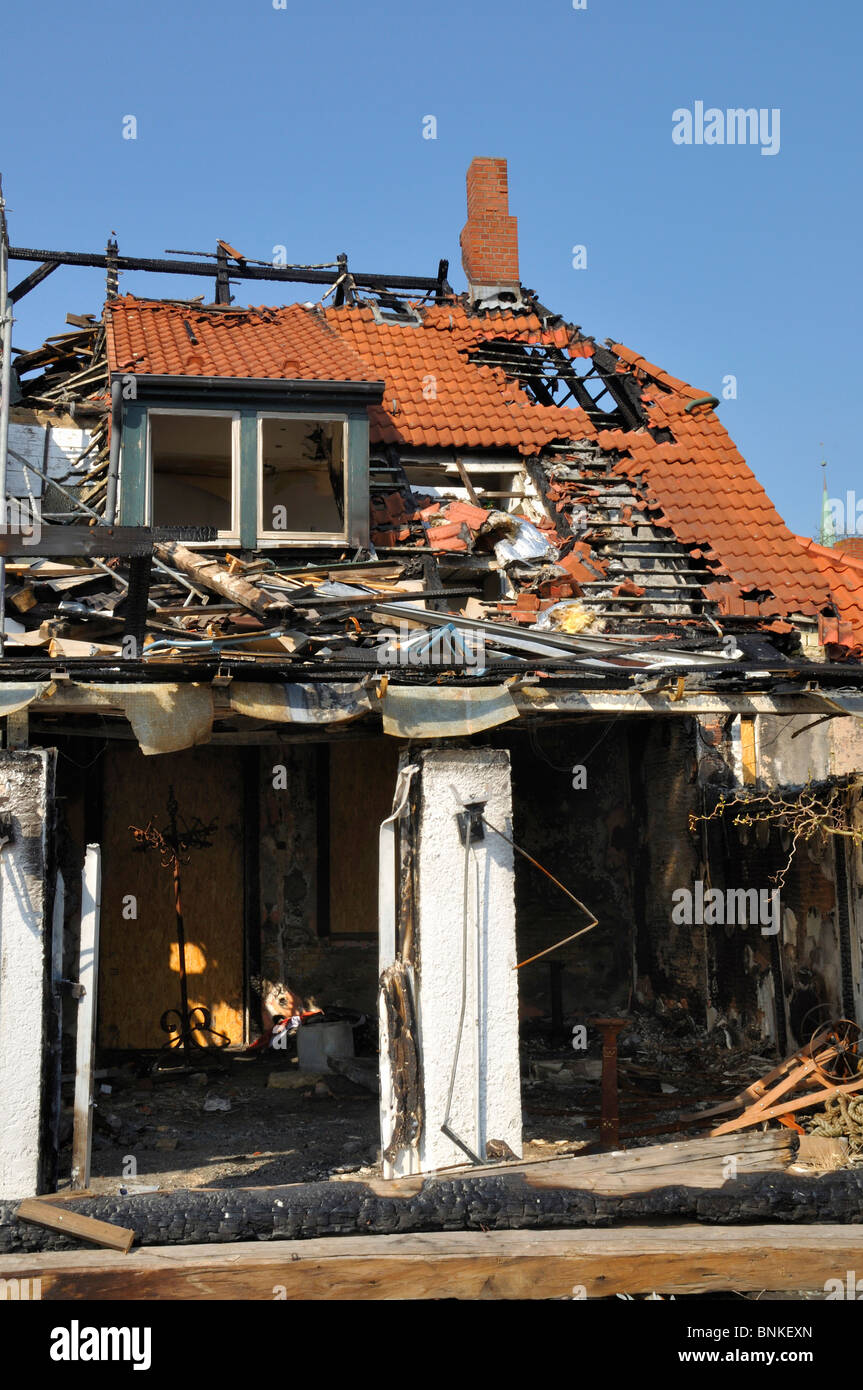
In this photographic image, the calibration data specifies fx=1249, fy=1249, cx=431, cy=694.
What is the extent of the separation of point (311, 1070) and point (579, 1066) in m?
2.63

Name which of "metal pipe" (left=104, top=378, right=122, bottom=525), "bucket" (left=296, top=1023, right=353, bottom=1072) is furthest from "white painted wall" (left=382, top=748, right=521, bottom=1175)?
"metal pipe" (left=104, top=378, right=122, bottom=525)

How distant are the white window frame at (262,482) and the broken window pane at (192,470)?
1.75 ft

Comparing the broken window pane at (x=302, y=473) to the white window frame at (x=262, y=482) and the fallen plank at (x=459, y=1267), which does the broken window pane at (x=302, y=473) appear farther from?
the fallen plank at (x=459, y=1267)

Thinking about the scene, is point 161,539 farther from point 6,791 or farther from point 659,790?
point 659,790

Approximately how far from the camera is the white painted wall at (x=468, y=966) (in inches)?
324

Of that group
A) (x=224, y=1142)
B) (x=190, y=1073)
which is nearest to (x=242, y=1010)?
(x=190, y=1073)

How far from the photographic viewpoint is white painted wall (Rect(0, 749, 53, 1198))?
25.1ft

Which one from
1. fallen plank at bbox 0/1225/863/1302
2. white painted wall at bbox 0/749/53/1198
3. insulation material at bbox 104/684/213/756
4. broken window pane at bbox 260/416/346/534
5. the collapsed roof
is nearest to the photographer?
fallen plank at bbox 0/1225/863/1302

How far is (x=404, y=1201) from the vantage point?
6871 mm

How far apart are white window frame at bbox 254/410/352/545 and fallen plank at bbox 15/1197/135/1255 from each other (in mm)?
7844

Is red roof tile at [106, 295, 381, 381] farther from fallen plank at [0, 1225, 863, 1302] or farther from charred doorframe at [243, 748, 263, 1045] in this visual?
fallen plank at [0, 1225, 863, 1302]

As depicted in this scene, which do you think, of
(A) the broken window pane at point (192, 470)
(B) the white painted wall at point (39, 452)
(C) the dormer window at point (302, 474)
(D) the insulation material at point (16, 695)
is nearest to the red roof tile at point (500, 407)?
(C) the dormer window at point (302, 474)

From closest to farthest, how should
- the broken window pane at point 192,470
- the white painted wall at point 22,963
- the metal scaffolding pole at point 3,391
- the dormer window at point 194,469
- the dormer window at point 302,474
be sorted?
the white painted wall at point 22,963
the metal scaffolding pole at point 3,391
the dormer window at point 194,469
the dormer window at point 302,474
the broken window pane at point 192,470

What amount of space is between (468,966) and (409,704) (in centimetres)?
183
